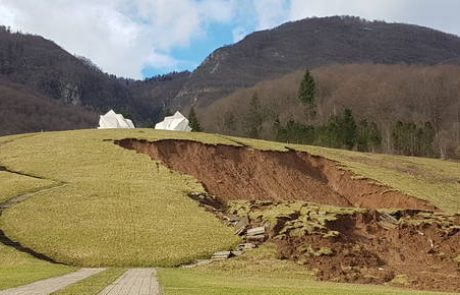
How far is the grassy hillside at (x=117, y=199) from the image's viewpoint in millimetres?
32219

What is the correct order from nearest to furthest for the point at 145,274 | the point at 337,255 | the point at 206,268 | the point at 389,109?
the point at 145,274 < the point at 206,268 < the point at 337,255 < the point at 389,109

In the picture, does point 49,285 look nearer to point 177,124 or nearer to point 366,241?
point 366,241

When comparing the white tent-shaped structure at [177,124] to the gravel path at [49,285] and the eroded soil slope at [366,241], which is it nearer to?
the eroded soil slope at [366,241]

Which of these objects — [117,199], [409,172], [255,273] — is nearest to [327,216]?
[255,273]

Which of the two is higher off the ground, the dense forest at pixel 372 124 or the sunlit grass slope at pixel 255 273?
the dense forest at pixel 372 124

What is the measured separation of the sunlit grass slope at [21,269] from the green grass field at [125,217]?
1.8 inches

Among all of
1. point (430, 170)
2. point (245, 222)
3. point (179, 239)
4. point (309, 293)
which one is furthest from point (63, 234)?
point (430, 170)

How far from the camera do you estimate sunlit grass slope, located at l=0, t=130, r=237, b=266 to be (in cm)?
3184

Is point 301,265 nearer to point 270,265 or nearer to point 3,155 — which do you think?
point 270,265

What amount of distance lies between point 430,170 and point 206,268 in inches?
1594

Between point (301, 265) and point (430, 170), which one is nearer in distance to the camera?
point (301, 265)

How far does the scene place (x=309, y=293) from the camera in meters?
19.5

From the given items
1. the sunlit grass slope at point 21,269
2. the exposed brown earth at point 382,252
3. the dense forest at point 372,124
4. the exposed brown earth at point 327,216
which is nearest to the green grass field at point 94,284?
the sunlit grass slope at point 21,269

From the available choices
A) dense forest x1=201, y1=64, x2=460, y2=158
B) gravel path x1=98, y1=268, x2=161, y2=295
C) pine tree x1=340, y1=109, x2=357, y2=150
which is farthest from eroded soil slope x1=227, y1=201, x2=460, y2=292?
dense forest x1=201, y1=64, x2=460, y2=158
